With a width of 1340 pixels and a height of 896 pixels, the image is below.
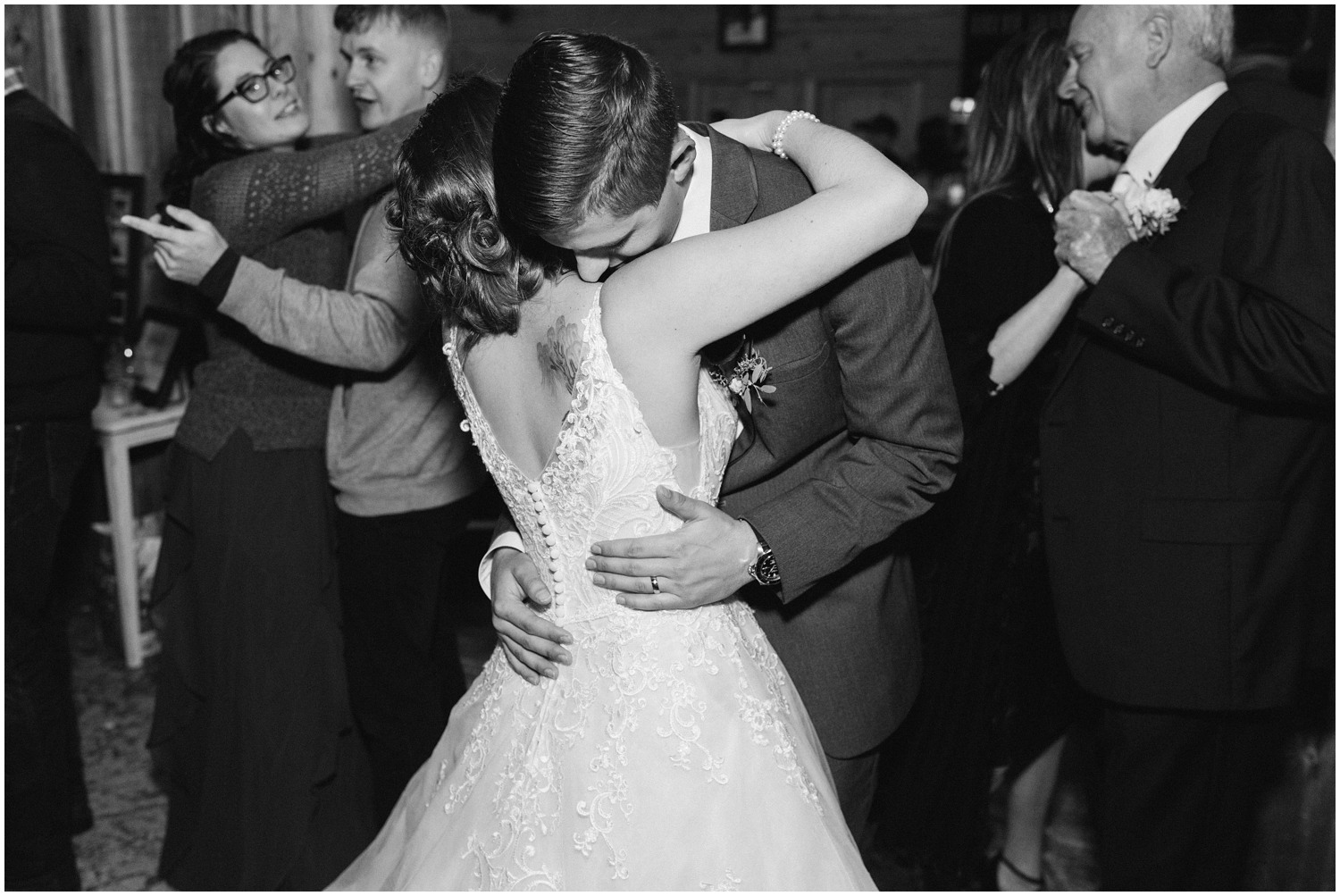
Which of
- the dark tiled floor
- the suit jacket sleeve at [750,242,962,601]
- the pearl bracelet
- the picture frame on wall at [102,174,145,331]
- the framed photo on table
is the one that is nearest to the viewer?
the suit jacket sleeve at [750,242,962,601]

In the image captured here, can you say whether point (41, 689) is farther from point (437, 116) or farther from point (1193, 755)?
point (1193, 755)

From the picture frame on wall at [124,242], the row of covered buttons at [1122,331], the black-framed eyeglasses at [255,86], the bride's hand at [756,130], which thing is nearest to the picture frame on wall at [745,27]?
the picture frame on wall at [124,242]

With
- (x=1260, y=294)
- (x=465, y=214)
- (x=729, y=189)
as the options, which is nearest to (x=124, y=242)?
(x=465, y=214)

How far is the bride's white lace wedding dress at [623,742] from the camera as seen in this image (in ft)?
4.33

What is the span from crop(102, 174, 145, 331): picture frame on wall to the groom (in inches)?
97.8

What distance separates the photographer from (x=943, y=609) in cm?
220

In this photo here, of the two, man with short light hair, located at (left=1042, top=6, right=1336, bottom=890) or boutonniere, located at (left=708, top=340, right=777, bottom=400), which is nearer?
boutonniere, located at (left=708, top=340, right=777, bottom=400)

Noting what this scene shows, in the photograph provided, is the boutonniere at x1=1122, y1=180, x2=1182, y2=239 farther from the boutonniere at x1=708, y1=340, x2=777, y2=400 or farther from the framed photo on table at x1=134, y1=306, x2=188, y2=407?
the framed photo on table at x1=134, y1=306, x2=188, y2=407

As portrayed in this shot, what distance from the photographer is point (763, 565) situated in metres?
1.42

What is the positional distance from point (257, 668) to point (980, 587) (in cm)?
143

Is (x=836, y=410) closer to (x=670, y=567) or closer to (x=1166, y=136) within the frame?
(x=670, y=567)

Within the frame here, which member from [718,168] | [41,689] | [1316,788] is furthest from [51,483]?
[1316,788]

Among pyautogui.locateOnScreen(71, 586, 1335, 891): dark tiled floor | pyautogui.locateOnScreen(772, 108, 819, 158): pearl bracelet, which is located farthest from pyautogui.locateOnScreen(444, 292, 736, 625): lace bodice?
pyautogui.locateOnScreen(71, 586, 1335, 891): dark tiled floor

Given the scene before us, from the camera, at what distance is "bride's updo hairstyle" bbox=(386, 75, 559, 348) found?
1.30 meters
